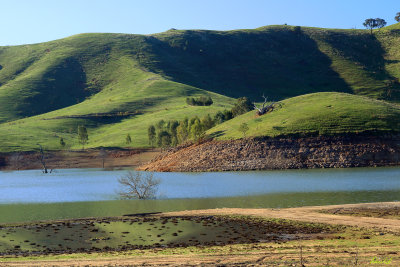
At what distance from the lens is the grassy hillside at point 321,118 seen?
114938mm

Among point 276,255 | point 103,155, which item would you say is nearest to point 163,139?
point 103,155

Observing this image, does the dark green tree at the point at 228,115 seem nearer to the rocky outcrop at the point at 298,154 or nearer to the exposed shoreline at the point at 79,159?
the exposed shoreline at the point at 79,159

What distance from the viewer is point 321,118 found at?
4769 inches

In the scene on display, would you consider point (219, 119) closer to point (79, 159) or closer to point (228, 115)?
point (228, 115)

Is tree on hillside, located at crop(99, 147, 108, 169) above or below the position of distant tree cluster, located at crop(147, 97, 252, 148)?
below

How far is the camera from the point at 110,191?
7606cm

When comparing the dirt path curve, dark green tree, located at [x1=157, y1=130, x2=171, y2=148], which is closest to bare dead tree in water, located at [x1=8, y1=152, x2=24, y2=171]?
dark green tree, located at [x1=157, y1=130, x2=171, y2=148]

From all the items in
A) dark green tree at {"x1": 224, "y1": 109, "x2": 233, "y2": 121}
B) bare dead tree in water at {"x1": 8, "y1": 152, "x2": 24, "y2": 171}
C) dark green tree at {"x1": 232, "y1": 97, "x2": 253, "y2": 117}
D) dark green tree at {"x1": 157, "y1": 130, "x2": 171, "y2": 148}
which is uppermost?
dark green tree at {"x1": 232, "y1": 97, "x2": 253, "y2": 117}

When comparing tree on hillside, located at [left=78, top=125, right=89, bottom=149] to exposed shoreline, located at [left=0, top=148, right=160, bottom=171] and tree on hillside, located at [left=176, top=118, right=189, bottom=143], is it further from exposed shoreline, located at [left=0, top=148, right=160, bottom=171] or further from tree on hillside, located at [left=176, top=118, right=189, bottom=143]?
tree on hillside, located at [left=176, top=118, right=189, bottom=143]

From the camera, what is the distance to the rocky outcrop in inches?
4183

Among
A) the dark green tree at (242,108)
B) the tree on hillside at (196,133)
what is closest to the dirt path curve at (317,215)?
the tree on hillside at (196,133)

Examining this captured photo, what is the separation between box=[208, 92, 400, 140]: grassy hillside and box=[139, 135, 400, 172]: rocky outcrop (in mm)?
3091

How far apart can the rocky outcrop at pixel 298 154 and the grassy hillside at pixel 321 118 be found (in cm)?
309

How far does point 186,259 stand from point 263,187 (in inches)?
1843
